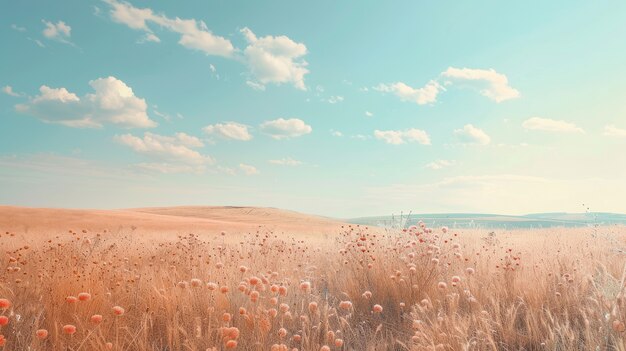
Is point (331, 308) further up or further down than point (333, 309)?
further up

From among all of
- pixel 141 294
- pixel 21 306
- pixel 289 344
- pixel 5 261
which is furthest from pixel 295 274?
pixel 5 261

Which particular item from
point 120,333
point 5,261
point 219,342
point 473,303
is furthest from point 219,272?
point 5,261

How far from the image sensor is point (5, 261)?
6359 mm

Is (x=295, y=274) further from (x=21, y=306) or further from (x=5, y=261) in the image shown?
(x=5, y=261)

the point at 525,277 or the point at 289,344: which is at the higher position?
the point at 525,277

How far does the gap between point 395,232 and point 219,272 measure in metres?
4.02

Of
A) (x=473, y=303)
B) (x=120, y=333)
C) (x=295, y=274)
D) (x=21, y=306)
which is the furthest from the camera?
(x=295, y=274)

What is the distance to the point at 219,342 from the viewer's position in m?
3.19

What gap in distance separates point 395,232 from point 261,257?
112 inches

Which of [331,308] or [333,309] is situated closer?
[331,308]

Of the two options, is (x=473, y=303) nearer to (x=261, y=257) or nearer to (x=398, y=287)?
(x=398, y=287)

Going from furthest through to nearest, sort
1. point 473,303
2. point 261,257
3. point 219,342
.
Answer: point 261,257
point 473,303
point 219,342

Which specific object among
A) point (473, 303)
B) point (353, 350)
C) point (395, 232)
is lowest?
point (353, 350)

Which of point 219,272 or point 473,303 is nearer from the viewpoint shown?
point 473,303
